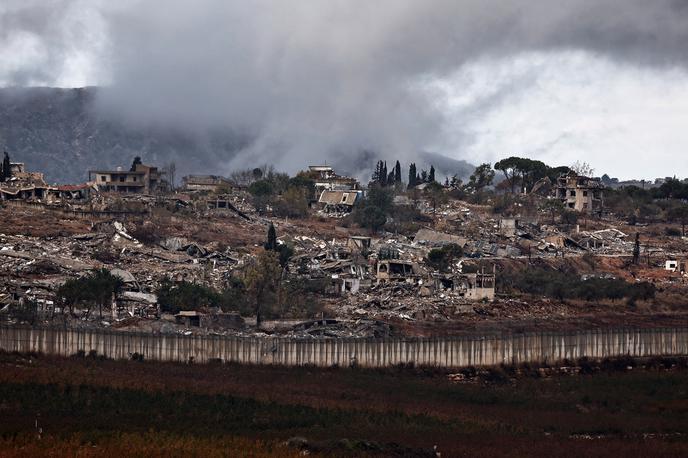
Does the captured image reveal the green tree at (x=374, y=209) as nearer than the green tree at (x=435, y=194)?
Yes

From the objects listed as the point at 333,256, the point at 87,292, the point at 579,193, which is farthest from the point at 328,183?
the point at 87,292

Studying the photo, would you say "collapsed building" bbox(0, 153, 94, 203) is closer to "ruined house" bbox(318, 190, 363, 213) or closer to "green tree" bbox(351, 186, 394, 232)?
"ruined house" bbox(318, 190, 363, 213)

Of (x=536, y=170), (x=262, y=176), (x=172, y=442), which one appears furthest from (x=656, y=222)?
(x=172, y=442)

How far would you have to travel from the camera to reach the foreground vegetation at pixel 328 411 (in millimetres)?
47688

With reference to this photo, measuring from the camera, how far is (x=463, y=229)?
110688 mm

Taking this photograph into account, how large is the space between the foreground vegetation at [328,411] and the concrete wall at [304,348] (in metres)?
0.95

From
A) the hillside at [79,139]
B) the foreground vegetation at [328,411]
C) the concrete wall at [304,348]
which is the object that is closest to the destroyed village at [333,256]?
the concrete wall at [304,348]

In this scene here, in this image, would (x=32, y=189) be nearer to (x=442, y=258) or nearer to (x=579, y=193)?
(x=442, y=258)

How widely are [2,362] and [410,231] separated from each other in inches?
2116

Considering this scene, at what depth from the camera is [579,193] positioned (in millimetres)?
125938

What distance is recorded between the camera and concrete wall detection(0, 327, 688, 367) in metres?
63.6

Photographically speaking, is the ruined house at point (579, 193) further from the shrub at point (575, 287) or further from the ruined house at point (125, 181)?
the ruined house at point (125, 181)

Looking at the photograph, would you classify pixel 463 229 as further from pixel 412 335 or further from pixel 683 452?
pixel 683 452

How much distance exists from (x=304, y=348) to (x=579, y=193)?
215ft
